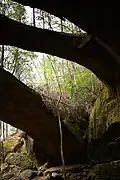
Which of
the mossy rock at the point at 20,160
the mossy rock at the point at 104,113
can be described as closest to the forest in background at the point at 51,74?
the mossy rock at the point at 104,113

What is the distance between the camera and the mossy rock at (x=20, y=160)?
6.26 m

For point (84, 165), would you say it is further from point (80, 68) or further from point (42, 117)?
point (80, 68)

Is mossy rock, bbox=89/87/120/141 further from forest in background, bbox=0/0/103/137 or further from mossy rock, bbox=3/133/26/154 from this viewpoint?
mossy rock, bbox=3/133/26/154

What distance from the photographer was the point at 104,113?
542 centimetres

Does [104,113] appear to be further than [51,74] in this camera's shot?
No

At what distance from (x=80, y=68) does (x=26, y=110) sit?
6.47 ft

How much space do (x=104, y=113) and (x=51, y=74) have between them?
156cm

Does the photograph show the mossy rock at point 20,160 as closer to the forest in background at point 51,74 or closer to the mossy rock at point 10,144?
the mossy rock at point 10,144

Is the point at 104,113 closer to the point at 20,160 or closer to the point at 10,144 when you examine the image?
the point at 20,160

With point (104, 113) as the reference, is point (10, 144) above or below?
below

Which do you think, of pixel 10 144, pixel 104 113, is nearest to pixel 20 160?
pixel 10 144

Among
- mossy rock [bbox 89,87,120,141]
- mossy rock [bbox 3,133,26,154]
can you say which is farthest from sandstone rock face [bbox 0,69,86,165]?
mossy rock [bbox 3,133,26,154]

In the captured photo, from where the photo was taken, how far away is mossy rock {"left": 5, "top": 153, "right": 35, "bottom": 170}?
6.26m

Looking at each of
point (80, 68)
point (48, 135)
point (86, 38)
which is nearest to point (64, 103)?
point (48, 135)
